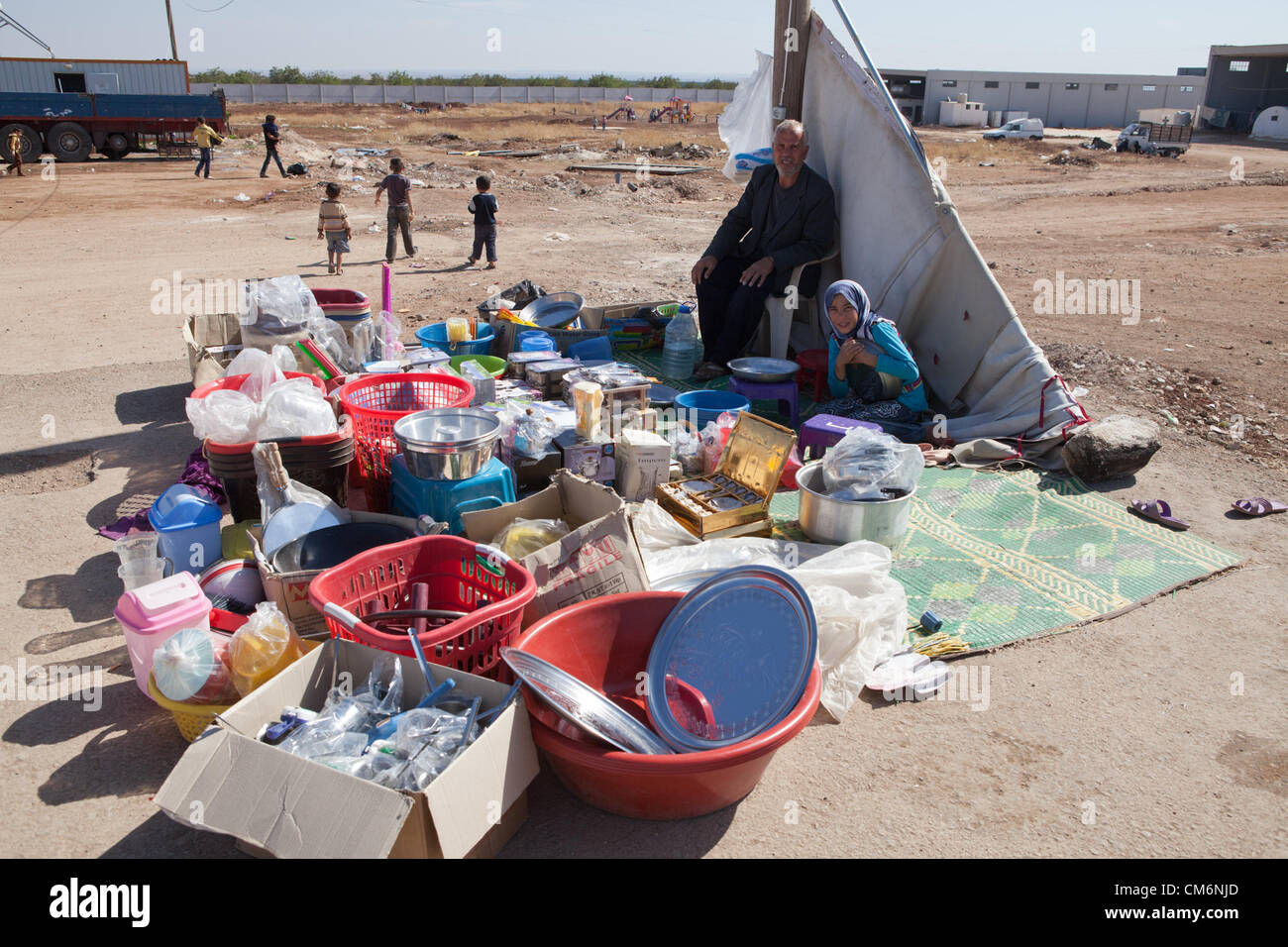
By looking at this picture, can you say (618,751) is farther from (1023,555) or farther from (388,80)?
(388,80)

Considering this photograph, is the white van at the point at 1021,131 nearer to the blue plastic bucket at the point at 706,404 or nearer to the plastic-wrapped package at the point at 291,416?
the blue plastic bucket at the point at 706,404

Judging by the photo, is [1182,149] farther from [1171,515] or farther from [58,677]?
[58,677]

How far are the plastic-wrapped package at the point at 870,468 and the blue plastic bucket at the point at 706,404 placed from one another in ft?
3.52

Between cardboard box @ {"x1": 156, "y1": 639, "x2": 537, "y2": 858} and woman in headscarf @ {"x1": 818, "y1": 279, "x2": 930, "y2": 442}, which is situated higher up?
woman in headscarf @ {"x1": 818, "y1": 279, "x2": 930, "y2": 442}

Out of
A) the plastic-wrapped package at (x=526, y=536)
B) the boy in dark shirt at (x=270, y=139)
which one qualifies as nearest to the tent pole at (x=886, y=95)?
the plastic-wrapped package at (x=526, y=536)

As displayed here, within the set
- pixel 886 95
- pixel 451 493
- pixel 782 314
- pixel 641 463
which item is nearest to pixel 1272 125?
pixel 886 95

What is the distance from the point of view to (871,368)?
214 inches

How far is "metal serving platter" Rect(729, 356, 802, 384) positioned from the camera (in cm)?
556

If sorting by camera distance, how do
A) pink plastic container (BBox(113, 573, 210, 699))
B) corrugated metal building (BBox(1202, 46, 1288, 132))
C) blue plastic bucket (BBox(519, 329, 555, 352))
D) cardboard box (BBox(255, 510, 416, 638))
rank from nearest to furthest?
pink plastic container (BBox(113, 573, 210, 699)) < cardboard box (BBox(255, 510, 416, 638)) < blue plastic bucket (BBox(519, 329, 555, 352)) < corrugated metal building (BBox(1202, 46, 1288, 132))

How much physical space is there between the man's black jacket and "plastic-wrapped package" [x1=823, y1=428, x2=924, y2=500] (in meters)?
2.40

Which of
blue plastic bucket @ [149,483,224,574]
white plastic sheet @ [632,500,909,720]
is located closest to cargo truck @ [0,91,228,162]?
blue plastic bucket @ [149,483,224,574]

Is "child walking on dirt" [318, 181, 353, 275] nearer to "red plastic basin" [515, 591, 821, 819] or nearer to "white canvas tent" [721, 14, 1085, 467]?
"white canvas tent" [721, 14, 1085, 467]

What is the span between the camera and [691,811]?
2580mm
